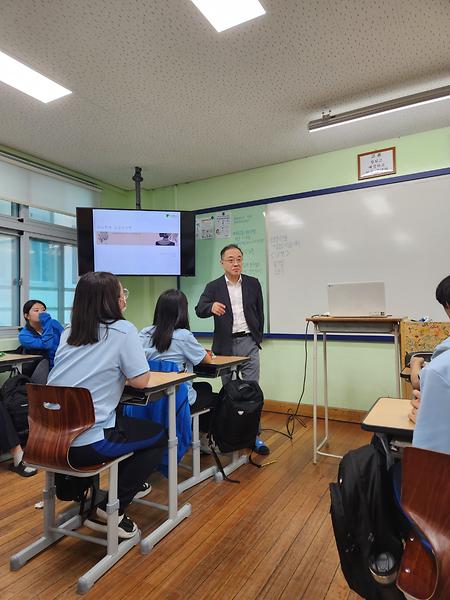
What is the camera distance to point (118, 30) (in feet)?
7.20

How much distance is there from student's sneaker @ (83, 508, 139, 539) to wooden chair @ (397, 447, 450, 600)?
1.31 metres

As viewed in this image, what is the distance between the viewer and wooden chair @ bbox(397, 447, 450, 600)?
2.71ft

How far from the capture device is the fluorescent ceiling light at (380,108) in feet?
8.95

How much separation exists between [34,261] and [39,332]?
3.17 ft

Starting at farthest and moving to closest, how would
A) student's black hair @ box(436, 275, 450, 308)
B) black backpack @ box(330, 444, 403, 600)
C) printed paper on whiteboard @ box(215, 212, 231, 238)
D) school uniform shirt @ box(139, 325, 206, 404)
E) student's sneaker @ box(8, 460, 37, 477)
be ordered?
printed paper on whiteboard @ box(215, 212, 231, 238) < student's sneaker @ box(8, 460, 37, 477) < school uniform shirt @ box(139, 325, 206, 404) < student's black hair @ box(436, 275, 450, 308) < black backpack @ box(330, 444, 403, 600)

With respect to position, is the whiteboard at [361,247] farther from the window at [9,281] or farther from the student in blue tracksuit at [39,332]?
the window at [9,281]

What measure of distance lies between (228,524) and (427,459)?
1.44 m

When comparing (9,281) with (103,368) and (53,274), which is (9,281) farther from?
(103,368)

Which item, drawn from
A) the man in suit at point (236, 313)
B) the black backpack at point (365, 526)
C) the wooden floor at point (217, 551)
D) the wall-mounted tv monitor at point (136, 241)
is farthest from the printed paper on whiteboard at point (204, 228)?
the black backpack at point (365, 526)

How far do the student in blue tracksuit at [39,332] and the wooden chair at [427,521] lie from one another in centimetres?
325

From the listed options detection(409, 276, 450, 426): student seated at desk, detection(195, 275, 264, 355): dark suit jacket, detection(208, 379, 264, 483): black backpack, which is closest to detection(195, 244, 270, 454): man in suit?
detection(195, 275, 264, 355): dark suit jacket

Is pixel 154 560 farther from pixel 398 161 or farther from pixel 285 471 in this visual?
pixel 398 161

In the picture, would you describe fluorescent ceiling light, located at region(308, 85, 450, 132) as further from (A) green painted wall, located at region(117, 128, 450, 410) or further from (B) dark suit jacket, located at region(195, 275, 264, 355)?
(B) dark suit jacket, located at region(195, 275, 264, 355)

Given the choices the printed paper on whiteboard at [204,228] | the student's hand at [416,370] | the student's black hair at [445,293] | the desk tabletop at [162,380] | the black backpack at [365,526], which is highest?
the printed paper on whiteboard at [204,228]
